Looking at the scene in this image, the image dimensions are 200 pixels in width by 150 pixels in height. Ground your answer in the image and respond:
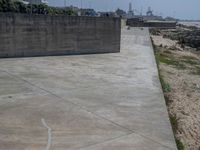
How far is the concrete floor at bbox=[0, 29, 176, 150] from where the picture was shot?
5723 millimetres

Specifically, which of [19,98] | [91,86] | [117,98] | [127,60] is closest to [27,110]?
[19,98]

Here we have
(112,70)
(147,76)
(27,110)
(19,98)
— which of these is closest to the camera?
(27,110)

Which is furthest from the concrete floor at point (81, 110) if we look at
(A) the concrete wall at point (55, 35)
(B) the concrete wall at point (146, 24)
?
(B) the concrete wall at point (146, 24)

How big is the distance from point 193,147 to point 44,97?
373 centimetres

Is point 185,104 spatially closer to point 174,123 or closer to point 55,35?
point 174,123

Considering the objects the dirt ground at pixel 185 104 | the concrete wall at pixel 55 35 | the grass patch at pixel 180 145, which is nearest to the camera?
the grass patch at pixel 180 145

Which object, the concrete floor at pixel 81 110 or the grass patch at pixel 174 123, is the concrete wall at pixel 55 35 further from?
the grass patch at pixel 174 123

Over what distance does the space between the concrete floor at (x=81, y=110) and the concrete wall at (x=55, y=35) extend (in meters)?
2.82

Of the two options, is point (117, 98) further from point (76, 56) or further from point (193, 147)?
point (76, 56)

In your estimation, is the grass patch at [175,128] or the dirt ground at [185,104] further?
the dirt ground at [185,104]

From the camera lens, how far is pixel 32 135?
586cm

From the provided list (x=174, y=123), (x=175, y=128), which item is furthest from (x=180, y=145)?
(x=174, y=123)

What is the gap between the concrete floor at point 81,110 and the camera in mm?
5723

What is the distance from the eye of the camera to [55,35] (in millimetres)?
17125
